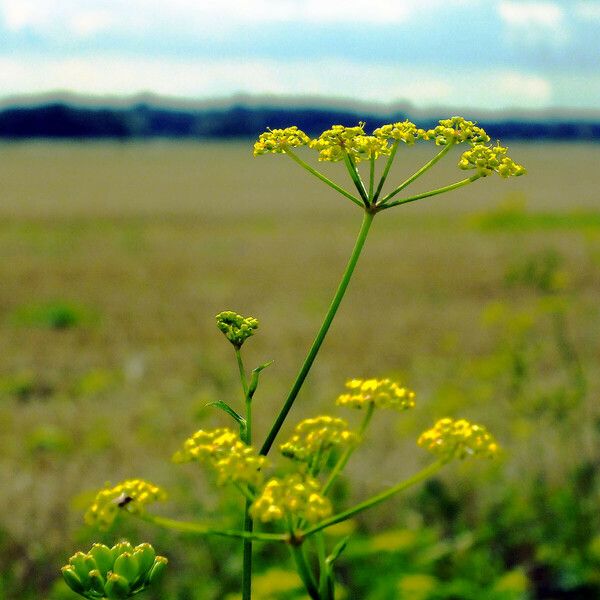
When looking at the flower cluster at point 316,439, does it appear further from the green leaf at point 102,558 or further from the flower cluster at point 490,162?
the flower cluster at point 490,162

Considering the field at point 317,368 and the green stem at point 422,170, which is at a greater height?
the green stem at point 422,170

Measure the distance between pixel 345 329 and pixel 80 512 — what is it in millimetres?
7934

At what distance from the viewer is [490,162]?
99 centimetres

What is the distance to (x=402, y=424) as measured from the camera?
6484 mm

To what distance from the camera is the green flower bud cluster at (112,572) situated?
33.4 inches

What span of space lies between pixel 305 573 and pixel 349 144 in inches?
17.8

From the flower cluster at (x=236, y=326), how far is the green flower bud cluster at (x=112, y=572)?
22 cm

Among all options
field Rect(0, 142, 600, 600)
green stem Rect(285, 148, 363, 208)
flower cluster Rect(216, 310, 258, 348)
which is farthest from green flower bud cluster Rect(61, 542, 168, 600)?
field Rect(0, 142, 600, 600)

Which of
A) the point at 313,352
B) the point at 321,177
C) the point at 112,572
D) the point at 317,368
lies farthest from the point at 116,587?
the point at 317,368

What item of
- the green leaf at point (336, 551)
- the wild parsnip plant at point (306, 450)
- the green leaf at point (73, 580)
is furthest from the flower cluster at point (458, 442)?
the green leaf at point (73, 580)

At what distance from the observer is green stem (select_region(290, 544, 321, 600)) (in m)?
0.83

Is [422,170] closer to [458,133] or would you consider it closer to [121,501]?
[458,133]

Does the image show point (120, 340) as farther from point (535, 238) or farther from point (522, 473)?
point (535, 238)

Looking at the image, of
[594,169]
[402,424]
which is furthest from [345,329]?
[594,169]
